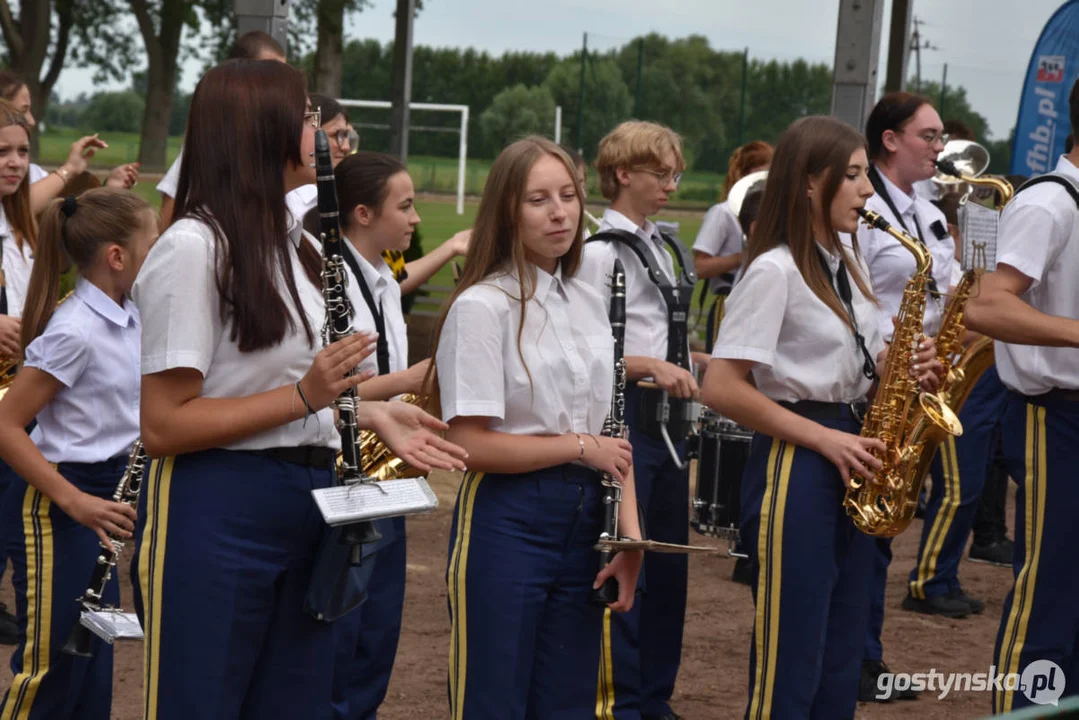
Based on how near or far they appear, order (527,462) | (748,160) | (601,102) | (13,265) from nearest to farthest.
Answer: (527,462) < (13,265) < (748,160) < (601,102)

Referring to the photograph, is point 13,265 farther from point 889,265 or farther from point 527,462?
point 889,265

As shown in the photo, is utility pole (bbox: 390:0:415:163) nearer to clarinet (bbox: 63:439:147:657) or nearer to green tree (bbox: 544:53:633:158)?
clarinet (bbox: 63:439:147:657)

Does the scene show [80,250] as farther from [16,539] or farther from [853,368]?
[853,368]

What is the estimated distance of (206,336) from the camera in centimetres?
284

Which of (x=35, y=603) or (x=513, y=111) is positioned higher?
(x=513, y=111)

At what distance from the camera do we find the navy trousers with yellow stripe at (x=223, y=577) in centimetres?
288

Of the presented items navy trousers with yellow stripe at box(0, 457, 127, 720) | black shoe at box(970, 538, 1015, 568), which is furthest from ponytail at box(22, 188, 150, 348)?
black shoe at box(970, 538, 1015, 568)

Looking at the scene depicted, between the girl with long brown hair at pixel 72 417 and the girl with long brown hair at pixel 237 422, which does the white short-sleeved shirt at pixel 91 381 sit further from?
the girl with long brown hair at pixel 237 422

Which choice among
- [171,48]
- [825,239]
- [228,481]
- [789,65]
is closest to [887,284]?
[825,239]

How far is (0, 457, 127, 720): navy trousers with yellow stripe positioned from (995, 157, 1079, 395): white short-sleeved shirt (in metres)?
2.84

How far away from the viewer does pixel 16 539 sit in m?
4.21

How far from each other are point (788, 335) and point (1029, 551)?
1079 millimetres

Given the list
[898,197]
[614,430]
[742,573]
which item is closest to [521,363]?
[614,430]

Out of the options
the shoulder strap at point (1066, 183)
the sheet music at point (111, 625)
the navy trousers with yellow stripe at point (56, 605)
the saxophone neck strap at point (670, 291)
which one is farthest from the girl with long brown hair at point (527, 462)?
the saxophone neck strap at point (670, 291)
